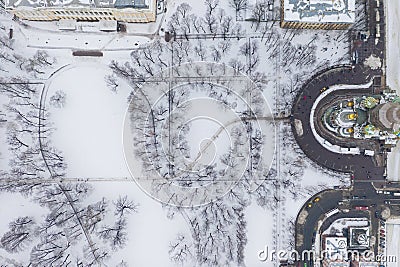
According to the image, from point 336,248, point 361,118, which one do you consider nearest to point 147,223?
point 336,248

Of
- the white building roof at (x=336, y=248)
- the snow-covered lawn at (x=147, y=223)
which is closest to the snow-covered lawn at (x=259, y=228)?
the white building roof at (x=336, y=248)

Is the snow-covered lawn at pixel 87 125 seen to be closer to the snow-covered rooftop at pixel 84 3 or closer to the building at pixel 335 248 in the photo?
the snow-covered rooftop at pixel 84 3

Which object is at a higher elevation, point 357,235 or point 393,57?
point 393,57

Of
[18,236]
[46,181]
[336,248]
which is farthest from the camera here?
[46,181]

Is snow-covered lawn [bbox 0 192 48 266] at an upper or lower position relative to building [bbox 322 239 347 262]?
upper

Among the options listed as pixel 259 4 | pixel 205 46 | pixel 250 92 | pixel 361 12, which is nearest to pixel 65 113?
pixel 205 46

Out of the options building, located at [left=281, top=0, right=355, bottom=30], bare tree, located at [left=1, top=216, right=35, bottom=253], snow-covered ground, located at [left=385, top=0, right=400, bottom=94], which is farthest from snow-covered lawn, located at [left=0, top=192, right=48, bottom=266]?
snow-covered ground, located at [left=385, top=0, right=400, bottom=94]

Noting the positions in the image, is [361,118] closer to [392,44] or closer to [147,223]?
[392,44]

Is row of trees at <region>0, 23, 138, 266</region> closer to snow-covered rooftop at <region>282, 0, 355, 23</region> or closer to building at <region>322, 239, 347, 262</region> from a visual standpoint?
building at <region>322, 239, 347, 262</region>
